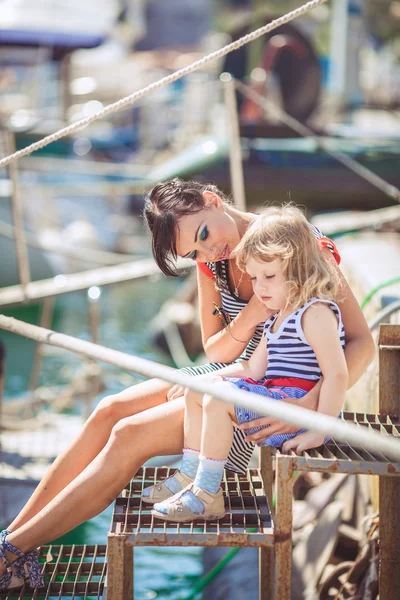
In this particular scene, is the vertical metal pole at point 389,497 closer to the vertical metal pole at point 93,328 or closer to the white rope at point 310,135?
the vertical metal pole at point 93,328

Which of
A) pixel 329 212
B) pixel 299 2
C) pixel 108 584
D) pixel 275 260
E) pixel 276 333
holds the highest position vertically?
pixel 299 2

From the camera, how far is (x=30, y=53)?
13.2 metres

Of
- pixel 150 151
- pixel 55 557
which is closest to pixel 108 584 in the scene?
pixel 55 557

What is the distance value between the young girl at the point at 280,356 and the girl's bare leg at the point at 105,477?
0.33 ft

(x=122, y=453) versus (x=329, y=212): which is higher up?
(x=329, y=212)

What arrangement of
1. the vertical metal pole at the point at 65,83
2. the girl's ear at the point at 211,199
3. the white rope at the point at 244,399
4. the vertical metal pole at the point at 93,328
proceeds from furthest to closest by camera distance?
the vertical metal pole at the point at 65,83, the vertical metal pole at the point at 93,328, the girl's ear at the point at 211,199, the white rope at the point at 244,399

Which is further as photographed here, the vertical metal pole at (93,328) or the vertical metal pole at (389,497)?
the vertical metal pole at (93,328)

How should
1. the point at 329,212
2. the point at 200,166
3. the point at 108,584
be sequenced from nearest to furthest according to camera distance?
the point at 108,584 → the point at 200,166 → the point at 329,212

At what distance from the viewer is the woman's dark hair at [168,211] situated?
2.32m

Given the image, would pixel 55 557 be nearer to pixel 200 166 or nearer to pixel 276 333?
pixel 276 333

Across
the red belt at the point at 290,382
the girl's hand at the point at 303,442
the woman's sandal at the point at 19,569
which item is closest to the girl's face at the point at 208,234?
the red belt at the point at 290,382

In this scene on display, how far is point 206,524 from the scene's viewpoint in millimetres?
2059

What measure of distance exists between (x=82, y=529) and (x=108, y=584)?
7.10 feet

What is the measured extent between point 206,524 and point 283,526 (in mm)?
202
